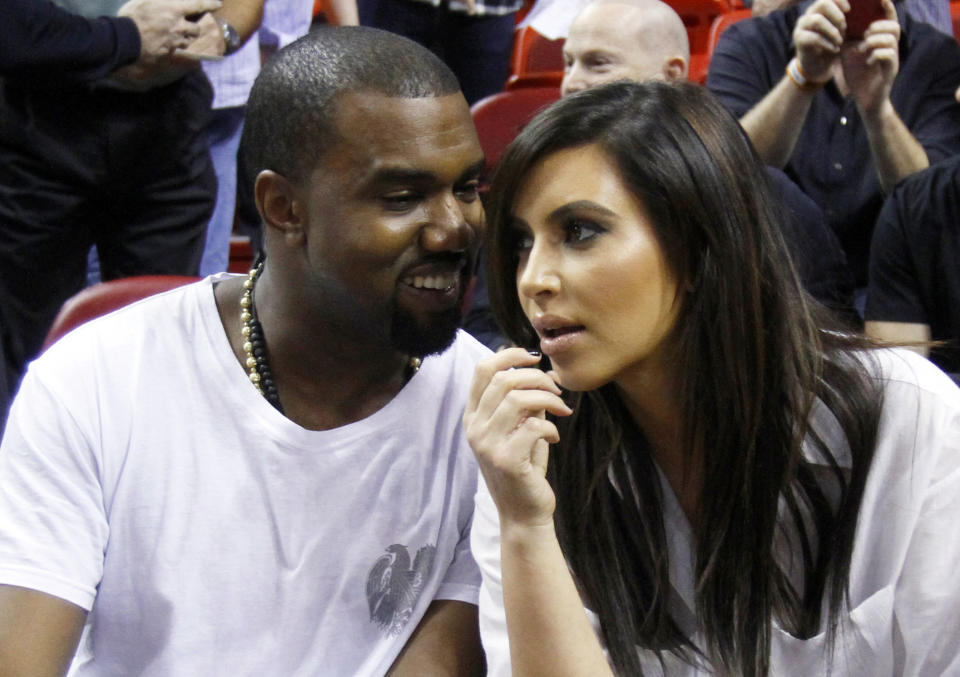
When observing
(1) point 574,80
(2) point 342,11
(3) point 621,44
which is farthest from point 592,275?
(2) point 342,11

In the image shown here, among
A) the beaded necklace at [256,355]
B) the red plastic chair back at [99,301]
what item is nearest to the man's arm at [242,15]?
the red plastic chair back at [99,301]

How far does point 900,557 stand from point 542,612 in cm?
44

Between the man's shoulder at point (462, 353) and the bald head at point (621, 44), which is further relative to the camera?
the bald head at point (621, 44)

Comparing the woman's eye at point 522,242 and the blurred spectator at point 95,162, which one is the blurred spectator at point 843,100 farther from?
the woman's eye at point 522,242

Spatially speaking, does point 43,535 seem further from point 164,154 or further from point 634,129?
point 164,154

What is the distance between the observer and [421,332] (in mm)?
1759

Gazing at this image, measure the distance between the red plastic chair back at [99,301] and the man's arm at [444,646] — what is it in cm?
76

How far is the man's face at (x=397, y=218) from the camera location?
69.1 inches

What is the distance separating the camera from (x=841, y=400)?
1623mm

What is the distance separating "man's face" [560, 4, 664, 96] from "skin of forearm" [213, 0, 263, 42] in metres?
0.86

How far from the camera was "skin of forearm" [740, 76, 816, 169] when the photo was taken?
3160mm

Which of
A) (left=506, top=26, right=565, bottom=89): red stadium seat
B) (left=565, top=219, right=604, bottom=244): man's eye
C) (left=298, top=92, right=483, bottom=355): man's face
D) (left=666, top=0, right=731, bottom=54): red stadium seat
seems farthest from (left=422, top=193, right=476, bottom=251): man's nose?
(left=666, top=0, right=731, bottom=54): red stadium seat

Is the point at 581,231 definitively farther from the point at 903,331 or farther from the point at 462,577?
the point at 903,331

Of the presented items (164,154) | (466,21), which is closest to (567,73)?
(466,21)
